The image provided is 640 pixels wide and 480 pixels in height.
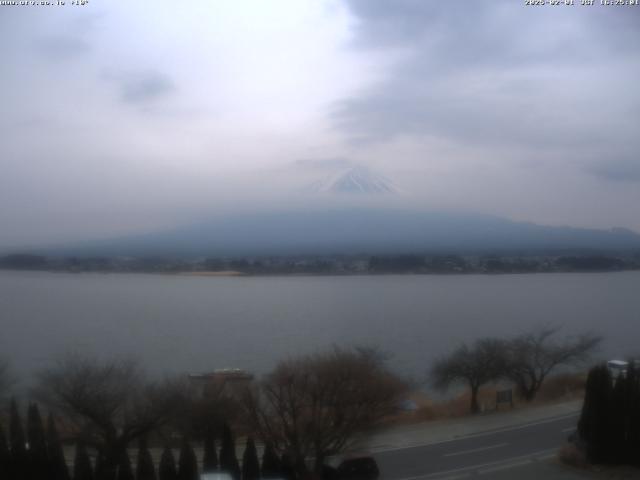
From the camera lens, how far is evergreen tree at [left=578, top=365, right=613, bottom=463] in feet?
27.6

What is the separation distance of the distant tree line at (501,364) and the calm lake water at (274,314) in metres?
0.84

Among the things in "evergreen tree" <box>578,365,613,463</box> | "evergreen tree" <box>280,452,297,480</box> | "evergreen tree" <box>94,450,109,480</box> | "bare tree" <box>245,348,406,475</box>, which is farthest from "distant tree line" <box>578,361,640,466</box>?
"evergreen tree" <box>94,450,109,480</box>

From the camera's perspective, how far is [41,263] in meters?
13.1

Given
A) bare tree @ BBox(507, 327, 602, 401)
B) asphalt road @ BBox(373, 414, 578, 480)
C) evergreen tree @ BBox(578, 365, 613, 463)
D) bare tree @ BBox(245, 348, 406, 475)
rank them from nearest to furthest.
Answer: bare tree @ BBox(245, 348, 406, 475)
asphalt road @ BBox(373, 414, 578, 480)
evergreen tree @ BBox(578, 365, 613, 463)
bare tree @ BBox(507, 327, 602, 401)

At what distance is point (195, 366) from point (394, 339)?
5.91 m

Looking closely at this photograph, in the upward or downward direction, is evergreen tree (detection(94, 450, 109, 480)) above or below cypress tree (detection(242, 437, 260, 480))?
above

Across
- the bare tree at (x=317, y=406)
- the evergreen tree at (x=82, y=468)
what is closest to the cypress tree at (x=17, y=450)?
the evergreen tree at (x=82, y=468)

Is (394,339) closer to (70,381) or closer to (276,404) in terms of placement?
(276,404)

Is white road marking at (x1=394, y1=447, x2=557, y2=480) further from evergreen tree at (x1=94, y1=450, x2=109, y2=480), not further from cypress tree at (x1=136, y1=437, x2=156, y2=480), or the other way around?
evergreen tree at (x1=94, y1=450, x2=109, y2=480)

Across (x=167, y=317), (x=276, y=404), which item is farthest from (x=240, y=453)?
(x=167, y=317)

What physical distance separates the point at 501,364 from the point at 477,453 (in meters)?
5.27

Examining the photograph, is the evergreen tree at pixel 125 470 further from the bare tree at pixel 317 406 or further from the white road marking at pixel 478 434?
the white road marking at pixel 478 434

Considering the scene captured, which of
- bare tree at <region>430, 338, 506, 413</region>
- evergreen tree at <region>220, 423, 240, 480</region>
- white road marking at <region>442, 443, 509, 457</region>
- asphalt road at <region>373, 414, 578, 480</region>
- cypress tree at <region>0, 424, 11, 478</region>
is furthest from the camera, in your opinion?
bare tree at <region>430, 338, 506, 413</region>

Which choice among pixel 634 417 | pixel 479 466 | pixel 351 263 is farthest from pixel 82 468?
pixel 351 263
